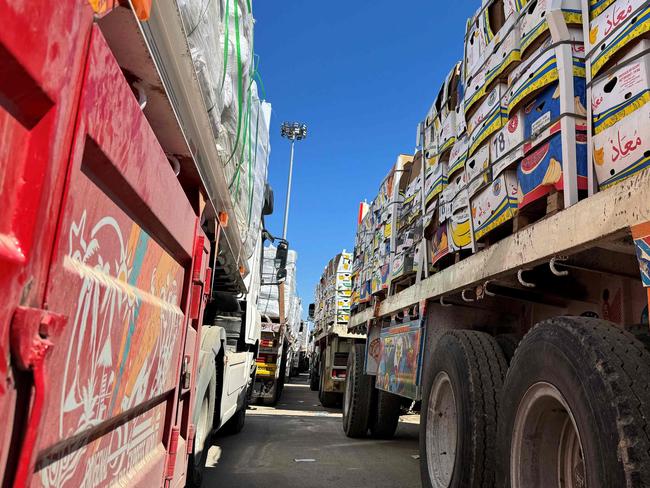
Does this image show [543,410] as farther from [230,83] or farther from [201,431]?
[201,431]

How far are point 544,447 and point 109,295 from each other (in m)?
1.97

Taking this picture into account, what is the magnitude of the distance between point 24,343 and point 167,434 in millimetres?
1765

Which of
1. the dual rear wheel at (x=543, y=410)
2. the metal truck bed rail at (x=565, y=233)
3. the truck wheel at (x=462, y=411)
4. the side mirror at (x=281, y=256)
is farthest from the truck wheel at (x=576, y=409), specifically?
the side mirror at (x=281, y=256)

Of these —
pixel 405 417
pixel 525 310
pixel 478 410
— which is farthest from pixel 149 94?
pixel 405 417

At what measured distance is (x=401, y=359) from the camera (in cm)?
494

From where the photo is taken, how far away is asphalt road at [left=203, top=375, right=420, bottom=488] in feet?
16.9

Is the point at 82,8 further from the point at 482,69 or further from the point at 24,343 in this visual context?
the point at 482,69

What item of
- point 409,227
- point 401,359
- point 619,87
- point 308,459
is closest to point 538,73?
point 619,87

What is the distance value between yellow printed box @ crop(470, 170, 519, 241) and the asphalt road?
3048 mm

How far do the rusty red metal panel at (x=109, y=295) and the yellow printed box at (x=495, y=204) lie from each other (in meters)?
1.69

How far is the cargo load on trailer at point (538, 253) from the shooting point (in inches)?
73.4

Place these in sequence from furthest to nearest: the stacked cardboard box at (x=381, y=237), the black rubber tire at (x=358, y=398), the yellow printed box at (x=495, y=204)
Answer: the black rubber tire at (x=358, y=398) < the stacked cardboard box at (x=381, y=237) < the yellow printed box at (x=495, y=204)

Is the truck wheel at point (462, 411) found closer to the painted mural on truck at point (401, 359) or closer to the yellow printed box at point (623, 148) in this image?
the painted mural on truck at point (401, 359)

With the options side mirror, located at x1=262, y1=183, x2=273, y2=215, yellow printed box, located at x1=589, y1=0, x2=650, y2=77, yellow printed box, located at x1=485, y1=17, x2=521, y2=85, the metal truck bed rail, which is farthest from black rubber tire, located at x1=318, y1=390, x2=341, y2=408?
yellow printed box, located at x1=589, y1=0, x2=650, y2=77
